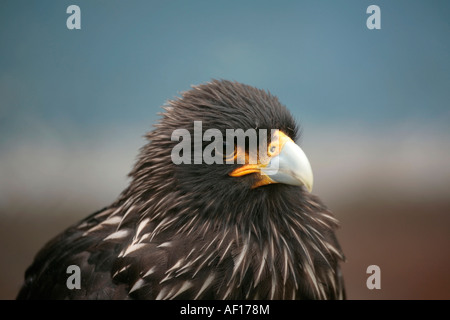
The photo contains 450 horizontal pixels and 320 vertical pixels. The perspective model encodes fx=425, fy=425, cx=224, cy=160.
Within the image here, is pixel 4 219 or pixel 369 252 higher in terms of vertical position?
pixel 4 219

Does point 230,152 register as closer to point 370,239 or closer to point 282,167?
point 282,167

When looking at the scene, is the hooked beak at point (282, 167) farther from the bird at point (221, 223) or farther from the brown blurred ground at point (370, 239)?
the brown blurred ground at point (370, 239)

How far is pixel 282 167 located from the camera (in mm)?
1164

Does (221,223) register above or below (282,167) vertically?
below

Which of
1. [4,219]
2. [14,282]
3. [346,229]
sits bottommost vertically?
[14,282]

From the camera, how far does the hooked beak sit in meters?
1.15

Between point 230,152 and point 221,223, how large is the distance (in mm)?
206

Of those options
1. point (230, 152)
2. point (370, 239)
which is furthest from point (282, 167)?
point (370, 239)

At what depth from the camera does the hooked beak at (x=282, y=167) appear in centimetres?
115

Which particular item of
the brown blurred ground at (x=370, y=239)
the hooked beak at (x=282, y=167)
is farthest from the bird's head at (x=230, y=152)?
the brown blurred ground at (x=370, y=239)
